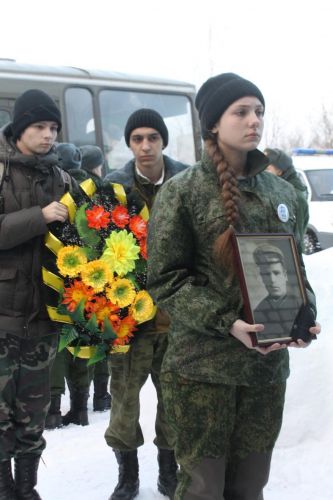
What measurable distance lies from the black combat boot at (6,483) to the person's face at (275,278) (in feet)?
5.42

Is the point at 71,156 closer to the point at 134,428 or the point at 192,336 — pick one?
the point at 134,428

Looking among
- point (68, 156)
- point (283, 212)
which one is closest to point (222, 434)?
point (283, 212)

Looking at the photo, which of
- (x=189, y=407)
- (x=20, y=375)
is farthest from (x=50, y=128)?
(x=189, y=407)

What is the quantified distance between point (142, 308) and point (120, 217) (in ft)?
1.39

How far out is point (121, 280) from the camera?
2.87 m

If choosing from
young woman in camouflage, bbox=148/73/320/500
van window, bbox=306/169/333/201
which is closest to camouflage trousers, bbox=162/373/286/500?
young woman in camouflage, bbox=148/73/320/500

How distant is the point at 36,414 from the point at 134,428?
454 mm

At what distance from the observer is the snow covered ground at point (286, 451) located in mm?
3150

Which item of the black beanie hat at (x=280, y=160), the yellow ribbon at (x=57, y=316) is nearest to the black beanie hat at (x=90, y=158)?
the black beanie hat at (x=280, y=160)

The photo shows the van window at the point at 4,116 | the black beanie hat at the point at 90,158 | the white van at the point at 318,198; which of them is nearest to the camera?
the black beanie hat at the point at 90,158

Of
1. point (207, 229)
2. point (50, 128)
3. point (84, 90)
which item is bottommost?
point (207, 229)

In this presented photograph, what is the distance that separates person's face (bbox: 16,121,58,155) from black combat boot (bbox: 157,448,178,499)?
1.53 metres

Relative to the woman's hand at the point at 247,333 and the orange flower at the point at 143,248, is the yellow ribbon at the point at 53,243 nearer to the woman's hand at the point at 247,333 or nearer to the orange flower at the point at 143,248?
the orange flower at the point at 143,248

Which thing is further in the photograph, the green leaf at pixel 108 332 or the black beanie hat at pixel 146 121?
the black beanie hat at pixel 146 121
